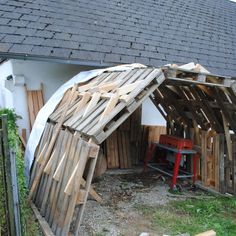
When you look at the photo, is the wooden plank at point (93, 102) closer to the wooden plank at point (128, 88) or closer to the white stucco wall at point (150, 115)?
the wooden plank at point (128, 88)

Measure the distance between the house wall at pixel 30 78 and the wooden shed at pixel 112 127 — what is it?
4.75ft

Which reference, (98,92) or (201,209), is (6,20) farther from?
(201,209)

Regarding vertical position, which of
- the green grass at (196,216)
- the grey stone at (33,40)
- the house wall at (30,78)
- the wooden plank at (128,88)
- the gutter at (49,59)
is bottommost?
the green grass at (196,216)

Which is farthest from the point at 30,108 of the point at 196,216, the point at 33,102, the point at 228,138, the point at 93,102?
the point at 228,138

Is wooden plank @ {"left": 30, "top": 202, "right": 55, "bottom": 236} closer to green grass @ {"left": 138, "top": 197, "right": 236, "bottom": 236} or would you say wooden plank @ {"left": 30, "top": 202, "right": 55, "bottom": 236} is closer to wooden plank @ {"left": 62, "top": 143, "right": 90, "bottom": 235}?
wooden plank @ {"left": 62, "top": 143, "right": 90, "bottom": 235}

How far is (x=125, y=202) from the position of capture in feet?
19.1

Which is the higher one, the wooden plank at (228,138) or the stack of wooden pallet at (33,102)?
the stack of wooden pallet at (33,102)

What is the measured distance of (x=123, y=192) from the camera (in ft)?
20.9

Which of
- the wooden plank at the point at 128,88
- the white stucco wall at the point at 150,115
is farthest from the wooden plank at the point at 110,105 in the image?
the white stucco wall at the point at 150,115

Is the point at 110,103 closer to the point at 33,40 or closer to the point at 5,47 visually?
the point at 5,47

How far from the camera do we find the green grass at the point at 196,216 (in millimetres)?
4688

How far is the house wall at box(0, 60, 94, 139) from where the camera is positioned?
22.5ft

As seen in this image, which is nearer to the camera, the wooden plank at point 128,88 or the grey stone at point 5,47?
the wooden plank at point 128,88

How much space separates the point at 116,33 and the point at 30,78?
2818mm
